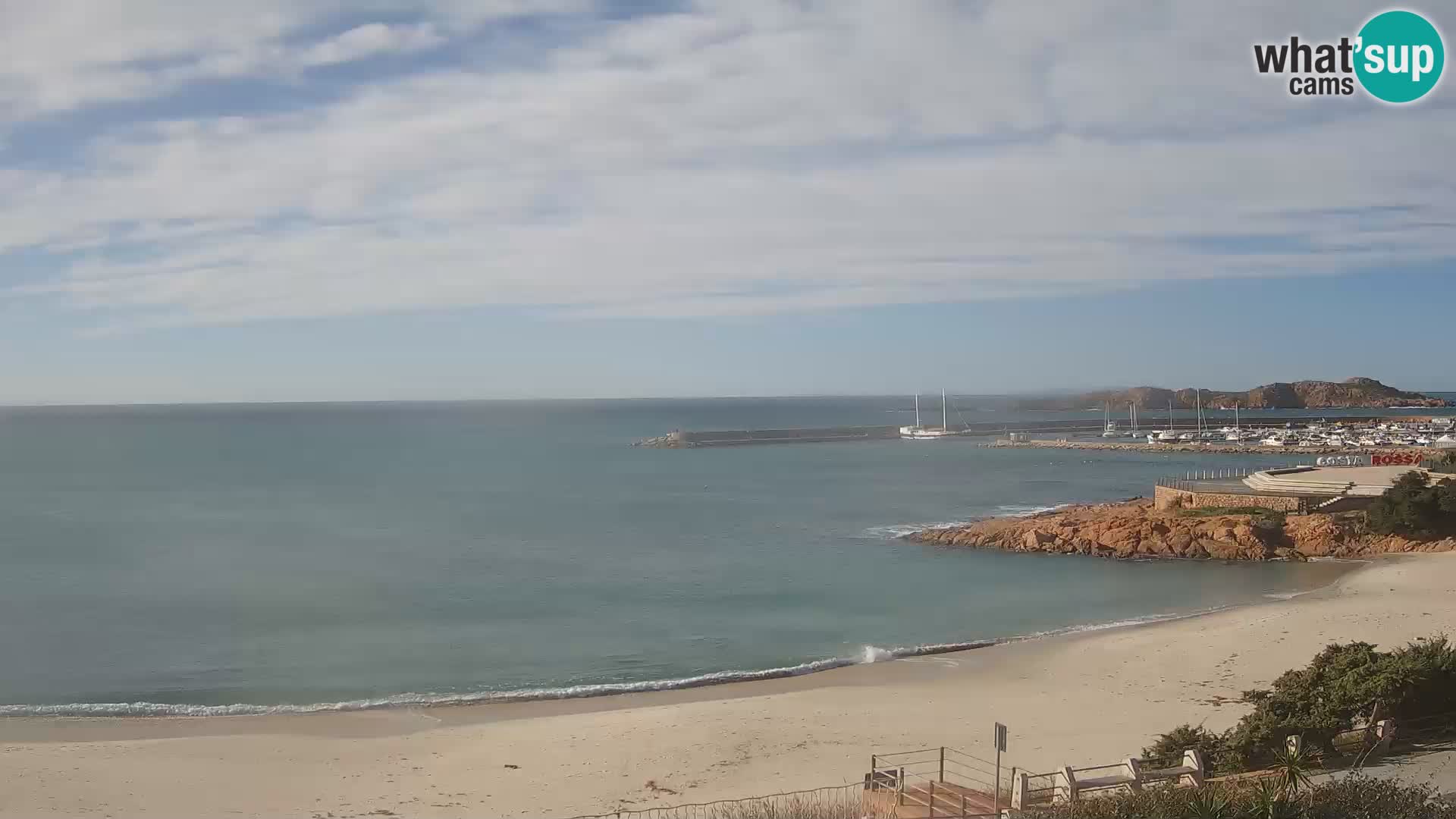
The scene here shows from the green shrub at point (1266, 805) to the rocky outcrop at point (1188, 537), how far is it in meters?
26.8

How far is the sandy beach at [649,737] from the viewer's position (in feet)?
47.4

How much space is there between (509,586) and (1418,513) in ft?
94.4

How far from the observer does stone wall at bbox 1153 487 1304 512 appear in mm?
38000

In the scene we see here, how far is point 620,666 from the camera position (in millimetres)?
22703

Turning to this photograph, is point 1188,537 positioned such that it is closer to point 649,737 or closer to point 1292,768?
point 649,737

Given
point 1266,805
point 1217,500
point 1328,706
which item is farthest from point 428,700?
point 1217,500

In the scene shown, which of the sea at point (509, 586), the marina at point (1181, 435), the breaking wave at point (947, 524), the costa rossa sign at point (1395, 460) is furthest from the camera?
the marina at point (1181, 435)

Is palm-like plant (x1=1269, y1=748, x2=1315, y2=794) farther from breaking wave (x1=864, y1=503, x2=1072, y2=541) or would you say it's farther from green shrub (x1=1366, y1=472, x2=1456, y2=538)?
breaking wave (x1=864, y1=503, x2=1072, y2=541)

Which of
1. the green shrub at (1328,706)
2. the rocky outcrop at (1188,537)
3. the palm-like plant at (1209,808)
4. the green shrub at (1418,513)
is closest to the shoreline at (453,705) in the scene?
the green shrub at (1328,706)

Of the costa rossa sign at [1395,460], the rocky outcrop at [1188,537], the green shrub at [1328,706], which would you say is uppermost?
the costa rossa sign at [1395,460]

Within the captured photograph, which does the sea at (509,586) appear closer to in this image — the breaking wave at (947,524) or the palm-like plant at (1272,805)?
the breaking wave at (947,524)

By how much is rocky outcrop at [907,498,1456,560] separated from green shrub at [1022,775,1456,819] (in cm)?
2682

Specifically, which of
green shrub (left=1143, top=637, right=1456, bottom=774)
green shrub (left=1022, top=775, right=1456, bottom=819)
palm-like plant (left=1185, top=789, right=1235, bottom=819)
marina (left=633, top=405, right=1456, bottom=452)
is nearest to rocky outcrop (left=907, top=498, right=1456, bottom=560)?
green shrub (left=1143, top=637, right=1456, bottom=774)

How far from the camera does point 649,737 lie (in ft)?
55.5
